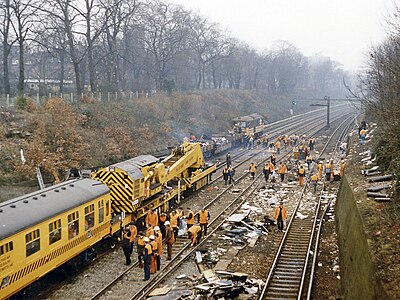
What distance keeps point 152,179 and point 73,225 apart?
23.3 feet

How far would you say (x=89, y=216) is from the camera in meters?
14.9

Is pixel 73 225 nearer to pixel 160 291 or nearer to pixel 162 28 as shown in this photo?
pixel 160 291

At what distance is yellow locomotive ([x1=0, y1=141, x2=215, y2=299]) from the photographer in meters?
11.4

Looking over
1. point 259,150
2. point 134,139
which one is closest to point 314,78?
point 259,150

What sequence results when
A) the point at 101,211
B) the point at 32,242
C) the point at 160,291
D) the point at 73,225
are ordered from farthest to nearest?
the point at 101,211, the point at 73,225, the point at 160,291, the point at 32,242

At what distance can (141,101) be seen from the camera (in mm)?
44156

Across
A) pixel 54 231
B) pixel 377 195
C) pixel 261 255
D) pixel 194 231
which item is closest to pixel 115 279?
pixel 54 231

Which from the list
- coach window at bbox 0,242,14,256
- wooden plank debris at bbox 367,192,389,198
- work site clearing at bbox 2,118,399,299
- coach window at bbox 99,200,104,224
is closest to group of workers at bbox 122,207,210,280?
work site clearing at bbox 2,118,399,299

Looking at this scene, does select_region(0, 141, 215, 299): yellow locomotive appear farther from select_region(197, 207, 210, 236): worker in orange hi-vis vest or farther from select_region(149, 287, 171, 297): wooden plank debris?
select_region(149, 287, 171, 297): wooden plank debris

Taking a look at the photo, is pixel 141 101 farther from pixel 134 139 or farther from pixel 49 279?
pixel 49 279

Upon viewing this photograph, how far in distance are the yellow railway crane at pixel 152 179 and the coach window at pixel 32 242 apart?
547 cm

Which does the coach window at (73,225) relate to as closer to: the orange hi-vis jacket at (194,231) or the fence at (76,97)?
the orange hi-vis jacket at (194,231)

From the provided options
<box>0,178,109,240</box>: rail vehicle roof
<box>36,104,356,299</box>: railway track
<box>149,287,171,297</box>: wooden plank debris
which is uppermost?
<box>0,178,109,240</box>: rail vehicle roof

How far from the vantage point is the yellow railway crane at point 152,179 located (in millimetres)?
17578
